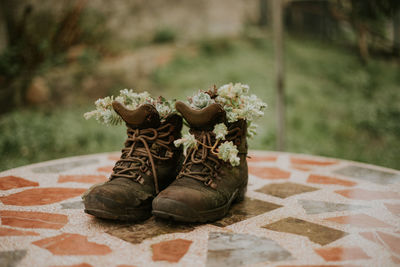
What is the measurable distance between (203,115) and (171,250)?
405 mm

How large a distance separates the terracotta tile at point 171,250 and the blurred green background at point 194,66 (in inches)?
124

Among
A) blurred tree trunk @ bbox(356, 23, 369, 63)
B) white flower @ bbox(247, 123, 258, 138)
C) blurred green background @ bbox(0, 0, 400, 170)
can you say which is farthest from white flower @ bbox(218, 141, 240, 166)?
blurred tree trunk @ bbox(356, 23, 369, 63)

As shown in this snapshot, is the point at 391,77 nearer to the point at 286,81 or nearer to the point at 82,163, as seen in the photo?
the point at 286,81

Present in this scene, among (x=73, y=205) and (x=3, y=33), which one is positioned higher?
(x=3, y=33)

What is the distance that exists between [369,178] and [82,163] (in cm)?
138

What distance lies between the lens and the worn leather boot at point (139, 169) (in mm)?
955

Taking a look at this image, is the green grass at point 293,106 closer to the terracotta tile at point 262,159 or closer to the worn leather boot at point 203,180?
the terracotta tile at point 262,159

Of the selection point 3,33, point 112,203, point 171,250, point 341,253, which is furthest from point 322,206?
point 3,33

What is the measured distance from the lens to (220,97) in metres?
1.11

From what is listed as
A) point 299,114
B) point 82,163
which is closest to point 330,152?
point 299,114

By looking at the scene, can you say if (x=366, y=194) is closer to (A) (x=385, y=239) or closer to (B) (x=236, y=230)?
(A) (x=385, y=239)

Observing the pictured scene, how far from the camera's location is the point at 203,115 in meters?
1.03

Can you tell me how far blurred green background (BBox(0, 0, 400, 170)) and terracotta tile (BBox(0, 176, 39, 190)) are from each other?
2.43 metres

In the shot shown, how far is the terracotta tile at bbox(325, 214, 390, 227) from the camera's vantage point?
3.23 feet
